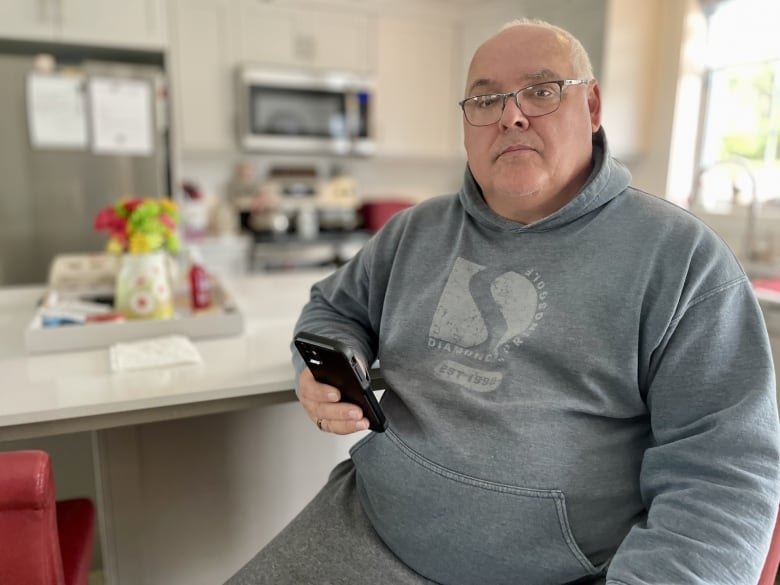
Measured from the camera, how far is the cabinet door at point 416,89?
393 centimetres

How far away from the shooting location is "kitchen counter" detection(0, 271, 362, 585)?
1.06 m

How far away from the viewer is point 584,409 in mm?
883

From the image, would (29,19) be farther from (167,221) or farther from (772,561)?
(772,561)

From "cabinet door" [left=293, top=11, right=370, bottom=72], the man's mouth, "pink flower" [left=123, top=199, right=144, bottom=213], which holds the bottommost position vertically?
"pink flower" [left=123, top=199, right=144, bottom=213]

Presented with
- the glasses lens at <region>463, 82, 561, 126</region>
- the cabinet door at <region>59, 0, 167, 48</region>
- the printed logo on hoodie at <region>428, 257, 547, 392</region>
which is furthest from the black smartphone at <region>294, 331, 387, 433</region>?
the cabinet door at <region>59, 0, 167, 48</region>

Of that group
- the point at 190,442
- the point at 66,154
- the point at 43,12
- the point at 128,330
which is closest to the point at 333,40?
the point at 43,12

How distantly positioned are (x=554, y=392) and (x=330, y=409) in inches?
13.9

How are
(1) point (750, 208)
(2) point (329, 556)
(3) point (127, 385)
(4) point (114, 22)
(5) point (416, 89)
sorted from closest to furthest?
(2) point (329, 556)
(3) point (127, 385)
(1) point (750, 208)
(4) point (114, 22)
(5) point (416, 89)

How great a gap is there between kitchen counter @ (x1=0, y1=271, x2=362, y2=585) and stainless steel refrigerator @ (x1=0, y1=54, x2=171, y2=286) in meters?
1.30

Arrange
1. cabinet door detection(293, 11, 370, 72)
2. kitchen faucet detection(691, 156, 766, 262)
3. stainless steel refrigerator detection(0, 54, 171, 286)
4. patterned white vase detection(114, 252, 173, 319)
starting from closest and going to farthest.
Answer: patterned white vase detection(114, 252, 173, 319)
kitchen faucet detection(691, 156, 766, 262)
stainless steel refrigerator detection(0, 54, 171, 286)
cabinet door detection(293, 11, 370, 72)

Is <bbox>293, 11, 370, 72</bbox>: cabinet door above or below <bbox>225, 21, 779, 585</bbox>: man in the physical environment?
above

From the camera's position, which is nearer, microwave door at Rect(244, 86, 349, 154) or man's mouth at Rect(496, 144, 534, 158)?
man's mouth at Rect(496, 144, 534, 158)

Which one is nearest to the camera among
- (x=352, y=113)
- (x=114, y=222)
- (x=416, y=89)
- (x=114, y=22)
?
(x=114, y=222)

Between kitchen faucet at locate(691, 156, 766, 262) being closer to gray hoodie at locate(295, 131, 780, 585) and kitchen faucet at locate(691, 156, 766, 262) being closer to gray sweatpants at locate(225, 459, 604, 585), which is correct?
gray hoodie at locate(295, 131, 780, 585)
